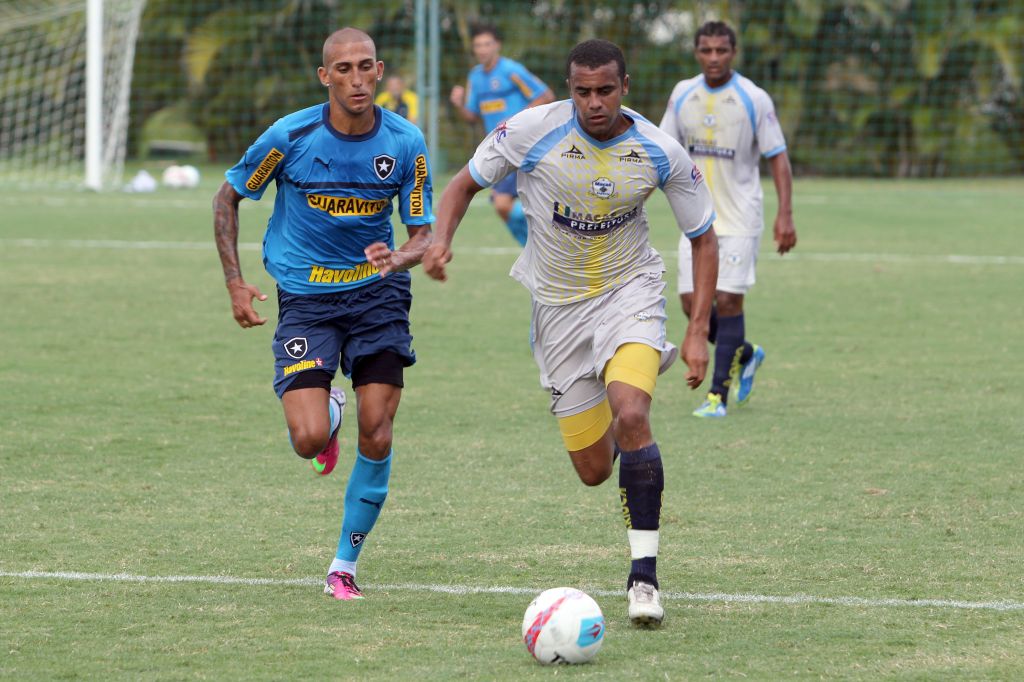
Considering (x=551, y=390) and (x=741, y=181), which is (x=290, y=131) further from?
(x=741, y=181)

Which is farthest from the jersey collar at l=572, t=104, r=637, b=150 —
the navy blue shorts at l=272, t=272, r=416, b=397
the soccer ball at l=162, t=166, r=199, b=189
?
the soccer ball at l=162, t=166, r=199, b=189

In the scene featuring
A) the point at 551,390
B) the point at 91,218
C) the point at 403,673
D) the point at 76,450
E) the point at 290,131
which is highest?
the point at 290,131

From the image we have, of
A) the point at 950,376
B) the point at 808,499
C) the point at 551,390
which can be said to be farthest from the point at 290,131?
the point at 950,376

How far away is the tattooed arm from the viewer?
19.8 ft

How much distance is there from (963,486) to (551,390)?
242 centimetres

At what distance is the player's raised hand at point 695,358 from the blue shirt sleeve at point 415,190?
3.67 feet

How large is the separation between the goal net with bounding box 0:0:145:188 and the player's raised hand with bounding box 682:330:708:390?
20242 mm

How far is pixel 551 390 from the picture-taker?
6.21m

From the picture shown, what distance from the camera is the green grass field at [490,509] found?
5.07 m

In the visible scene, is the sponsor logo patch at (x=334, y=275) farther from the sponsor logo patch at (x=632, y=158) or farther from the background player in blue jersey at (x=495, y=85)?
the background player in blue jersey at (x=495, y=85)

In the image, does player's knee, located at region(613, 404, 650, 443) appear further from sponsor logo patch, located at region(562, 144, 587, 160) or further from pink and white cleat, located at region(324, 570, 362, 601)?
pink and white cleat, located at region(324, 570, 362, 601)

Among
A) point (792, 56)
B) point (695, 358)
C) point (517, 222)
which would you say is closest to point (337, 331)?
point (695, 358)

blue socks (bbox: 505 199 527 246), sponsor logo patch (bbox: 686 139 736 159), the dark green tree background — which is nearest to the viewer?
sponsor logo patch (bbox: 686 139 736 159)

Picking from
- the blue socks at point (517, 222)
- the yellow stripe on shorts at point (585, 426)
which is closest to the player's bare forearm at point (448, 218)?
the yellow stripe on shorts at point (585, 426)
